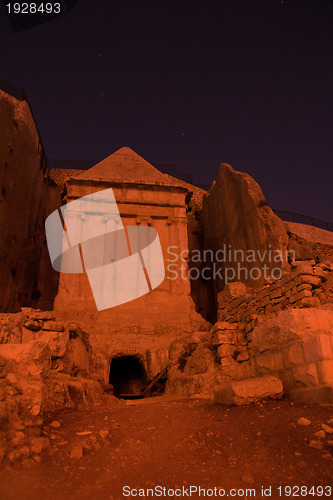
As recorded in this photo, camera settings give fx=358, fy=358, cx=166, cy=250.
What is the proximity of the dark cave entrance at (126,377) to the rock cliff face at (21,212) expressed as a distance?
5.59m

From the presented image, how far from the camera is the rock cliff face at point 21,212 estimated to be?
1509 cm

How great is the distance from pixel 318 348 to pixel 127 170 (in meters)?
15.3

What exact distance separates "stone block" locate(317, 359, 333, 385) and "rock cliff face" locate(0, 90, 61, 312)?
43.5ft

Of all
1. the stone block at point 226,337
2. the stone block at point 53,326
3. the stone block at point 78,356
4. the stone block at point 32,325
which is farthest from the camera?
the stone block at point 226,337

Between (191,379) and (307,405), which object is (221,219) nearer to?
(191,379)

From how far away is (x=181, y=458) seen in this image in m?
3.53

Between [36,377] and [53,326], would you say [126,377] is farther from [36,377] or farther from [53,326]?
[36,377]

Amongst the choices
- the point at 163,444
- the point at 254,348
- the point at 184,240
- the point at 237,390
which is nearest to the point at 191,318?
the point at 184,240

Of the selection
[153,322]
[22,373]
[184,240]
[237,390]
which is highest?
[184,240]

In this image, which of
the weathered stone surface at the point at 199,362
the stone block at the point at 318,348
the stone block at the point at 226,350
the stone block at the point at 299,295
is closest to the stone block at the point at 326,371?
the stone block at the point at 318,348

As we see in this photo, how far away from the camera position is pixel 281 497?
2.81 metres

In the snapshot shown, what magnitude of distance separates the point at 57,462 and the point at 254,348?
4276 millimetres

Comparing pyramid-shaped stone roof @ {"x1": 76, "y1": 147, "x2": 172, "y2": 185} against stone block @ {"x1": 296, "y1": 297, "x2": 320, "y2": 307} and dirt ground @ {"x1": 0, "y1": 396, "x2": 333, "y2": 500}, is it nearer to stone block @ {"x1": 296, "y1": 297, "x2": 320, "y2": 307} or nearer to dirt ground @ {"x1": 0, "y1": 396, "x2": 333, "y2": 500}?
stone block @ {"x1": 296, "y1": 297, "x2": 320, "y2": 307}

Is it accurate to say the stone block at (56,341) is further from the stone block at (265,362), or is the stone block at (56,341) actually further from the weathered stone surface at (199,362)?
the stone block at (265,362)
